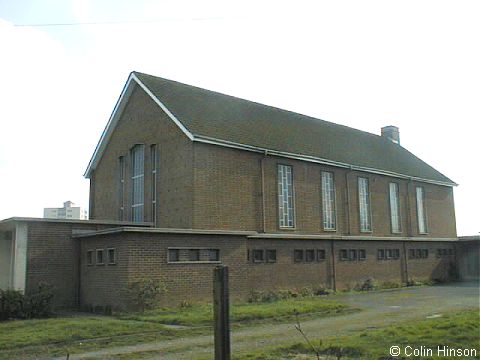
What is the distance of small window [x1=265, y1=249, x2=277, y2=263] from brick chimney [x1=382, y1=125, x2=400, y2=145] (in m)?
24.3

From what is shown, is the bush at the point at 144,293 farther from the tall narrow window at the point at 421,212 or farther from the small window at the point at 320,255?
the tall narrow window at the point at 421,212

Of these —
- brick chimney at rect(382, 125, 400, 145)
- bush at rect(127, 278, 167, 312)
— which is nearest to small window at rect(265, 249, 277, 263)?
bush at rect(127, 278, 167, 312)

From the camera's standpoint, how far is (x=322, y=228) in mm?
29984

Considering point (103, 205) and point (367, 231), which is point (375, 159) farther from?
point (103, 205)

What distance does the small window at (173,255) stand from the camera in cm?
2011

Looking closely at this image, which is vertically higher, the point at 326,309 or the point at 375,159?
the point at 375,159

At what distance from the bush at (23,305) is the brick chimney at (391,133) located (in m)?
34.0

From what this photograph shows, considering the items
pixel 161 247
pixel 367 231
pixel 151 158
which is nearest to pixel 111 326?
pixel 161 247

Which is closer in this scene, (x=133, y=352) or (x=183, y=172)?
(x=133, y=352)

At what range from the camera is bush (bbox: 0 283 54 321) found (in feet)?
58.2

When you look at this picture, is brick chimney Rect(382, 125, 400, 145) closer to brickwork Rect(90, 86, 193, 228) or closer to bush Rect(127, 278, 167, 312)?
brickwork Rect(90, 86, 193, 228)

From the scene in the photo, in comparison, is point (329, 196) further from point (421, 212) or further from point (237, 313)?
point (237, 313)

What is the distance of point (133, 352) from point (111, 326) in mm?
3509

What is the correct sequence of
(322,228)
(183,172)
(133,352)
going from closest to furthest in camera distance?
(133,352) → (183,172) → (322,228)
